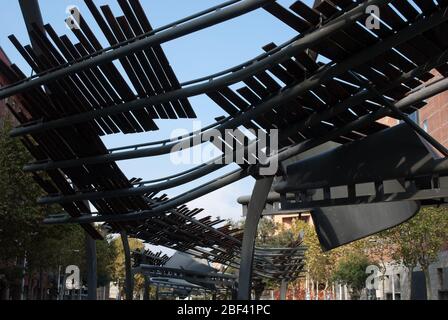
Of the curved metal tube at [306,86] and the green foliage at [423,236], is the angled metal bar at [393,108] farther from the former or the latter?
the green foliage at [423,236]

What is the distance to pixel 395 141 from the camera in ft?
26.3

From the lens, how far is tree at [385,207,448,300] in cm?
3659

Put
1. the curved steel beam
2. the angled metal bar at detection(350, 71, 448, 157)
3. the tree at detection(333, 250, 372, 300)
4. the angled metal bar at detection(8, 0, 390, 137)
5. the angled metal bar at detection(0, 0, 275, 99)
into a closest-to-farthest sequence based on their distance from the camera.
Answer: the angled metal bar at detection(8, 0, 390, 137) < the angled metal bar at detection(0, 0, 275, 99) < the angled metal bar at detection(350, 71, 448, 157) < the curved steel beam < the tree at detection(333, 250, 372, 300)

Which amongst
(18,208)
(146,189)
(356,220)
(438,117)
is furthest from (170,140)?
(438,117)

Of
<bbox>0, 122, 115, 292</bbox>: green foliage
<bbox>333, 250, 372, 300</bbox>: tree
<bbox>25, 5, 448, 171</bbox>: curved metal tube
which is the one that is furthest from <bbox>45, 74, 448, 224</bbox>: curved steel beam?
<bbox>333, 250, 372, 300</bbox>: tree

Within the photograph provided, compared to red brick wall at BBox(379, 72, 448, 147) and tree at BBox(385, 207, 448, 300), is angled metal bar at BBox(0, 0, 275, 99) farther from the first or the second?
red brick wall at BBox(379, 72, 448, 147)

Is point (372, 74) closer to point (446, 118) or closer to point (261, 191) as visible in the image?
point (261, 191)

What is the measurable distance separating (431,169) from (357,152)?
1217 millimetres

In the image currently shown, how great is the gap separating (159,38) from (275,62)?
4.41ft

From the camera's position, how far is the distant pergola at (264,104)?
19.7 ft

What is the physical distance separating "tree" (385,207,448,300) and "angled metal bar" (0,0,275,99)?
1267 inches

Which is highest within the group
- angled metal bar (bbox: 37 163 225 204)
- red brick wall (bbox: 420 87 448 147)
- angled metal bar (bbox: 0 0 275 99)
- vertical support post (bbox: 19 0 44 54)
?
red brick wall (bbox: 420 87 448 147)

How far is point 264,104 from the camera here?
6.80m
